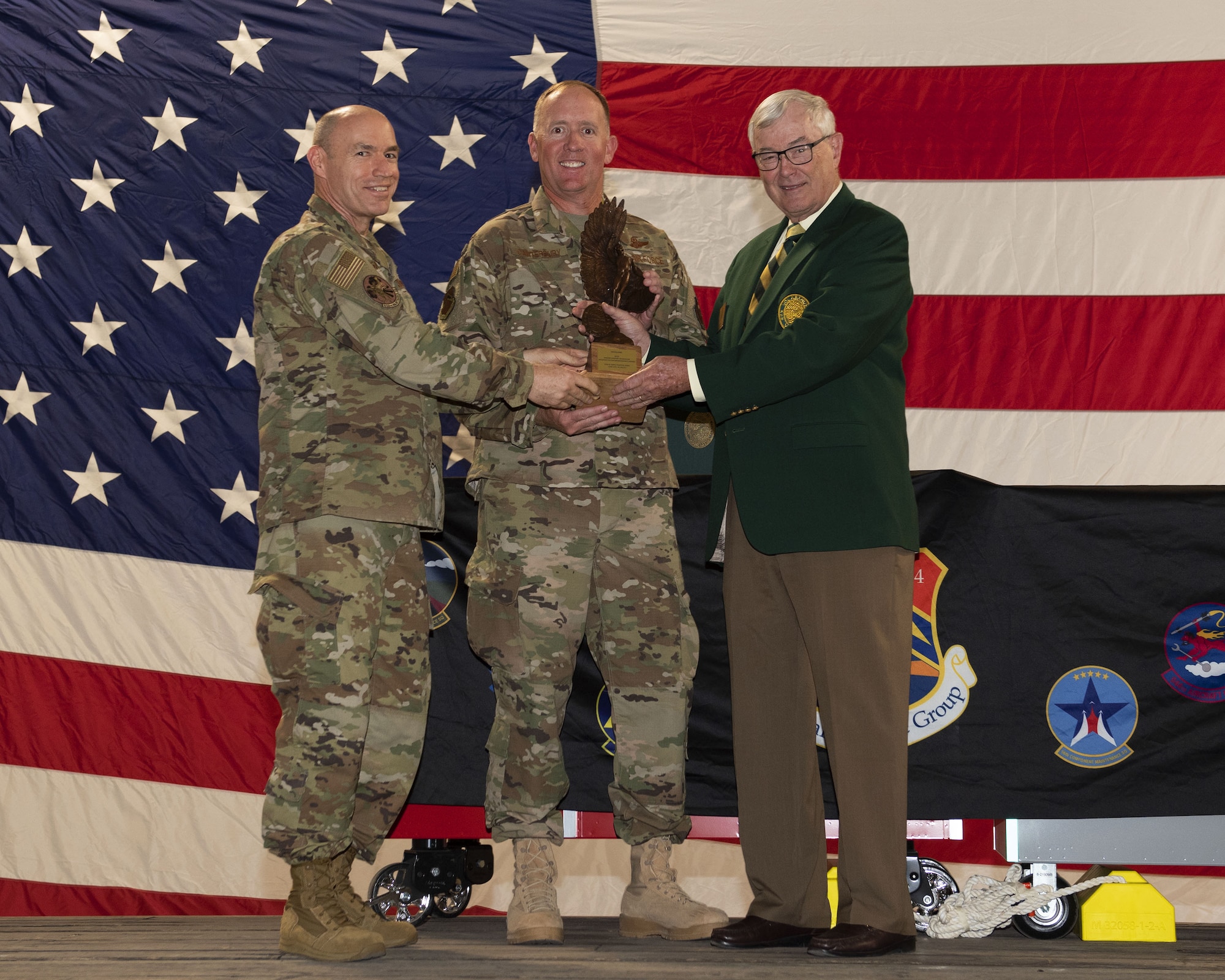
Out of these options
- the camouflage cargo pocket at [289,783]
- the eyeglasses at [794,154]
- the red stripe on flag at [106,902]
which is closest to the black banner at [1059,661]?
the camouflage cargo pocket at [289,783]

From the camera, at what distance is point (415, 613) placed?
2.51 meters

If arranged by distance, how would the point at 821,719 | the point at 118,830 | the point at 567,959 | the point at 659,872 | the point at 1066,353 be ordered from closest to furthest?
the point at 567,959 < the point at 821,719 < the point at 659,872 < the point at 118,830 < the point at 1066,353

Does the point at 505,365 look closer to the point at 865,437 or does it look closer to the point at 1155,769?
the point at 865,437

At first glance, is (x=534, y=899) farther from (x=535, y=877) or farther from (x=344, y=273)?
(x=344, y=273)

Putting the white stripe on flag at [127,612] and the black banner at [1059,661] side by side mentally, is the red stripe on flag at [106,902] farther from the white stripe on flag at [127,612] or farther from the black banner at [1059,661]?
the black banner at [1059,661]

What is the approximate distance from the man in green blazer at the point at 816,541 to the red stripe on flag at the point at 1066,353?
4.98 feet

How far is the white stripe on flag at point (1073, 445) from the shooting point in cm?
400

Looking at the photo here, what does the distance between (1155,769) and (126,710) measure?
10.9 ft

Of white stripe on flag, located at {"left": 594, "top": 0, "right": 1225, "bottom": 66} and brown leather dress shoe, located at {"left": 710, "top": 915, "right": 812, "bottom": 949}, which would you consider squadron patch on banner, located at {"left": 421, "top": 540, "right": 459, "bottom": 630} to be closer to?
brown leather dress shoe, located at {"left": 710, "top": 915, "right": 812, "bottom": 949}

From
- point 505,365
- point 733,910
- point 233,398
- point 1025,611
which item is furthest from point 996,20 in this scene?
point 733,910

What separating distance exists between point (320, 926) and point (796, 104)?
2.07 meters

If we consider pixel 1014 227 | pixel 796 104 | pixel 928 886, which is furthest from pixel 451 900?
pixel 1014 227

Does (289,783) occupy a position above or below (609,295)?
below

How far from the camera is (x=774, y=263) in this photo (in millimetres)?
2660
